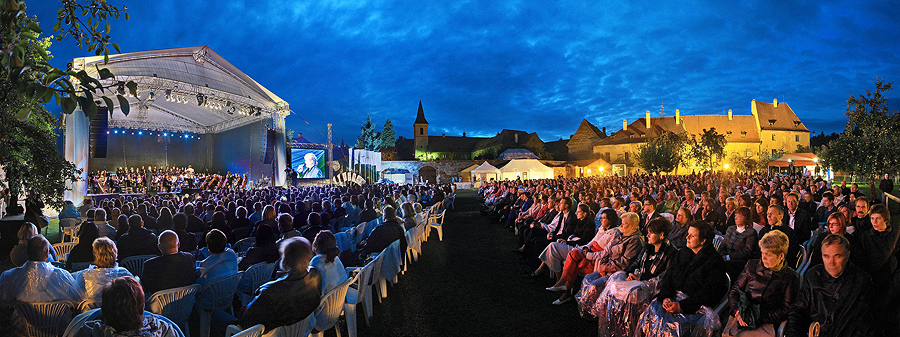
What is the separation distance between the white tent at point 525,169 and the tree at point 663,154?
10709mm

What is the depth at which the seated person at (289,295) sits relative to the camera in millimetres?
2598

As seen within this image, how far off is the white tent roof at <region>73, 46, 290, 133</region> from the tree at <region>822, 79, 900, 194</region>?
2121 centimetres

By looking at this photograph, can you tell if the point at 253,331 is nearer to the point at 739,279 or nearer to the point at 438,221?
the point at 739,279

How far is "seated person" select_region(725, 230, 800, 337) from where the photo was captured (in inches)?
105

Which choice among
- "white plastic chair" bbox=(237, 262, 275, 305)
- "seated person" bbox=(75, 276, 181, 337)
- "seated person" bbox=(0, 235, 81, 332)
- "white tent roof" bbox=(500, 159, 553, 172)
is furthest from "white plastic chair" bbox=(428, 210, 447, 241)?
"white tent roof" bbox=(500, 159, 553, 172)

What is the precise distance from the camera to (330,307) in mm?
3104

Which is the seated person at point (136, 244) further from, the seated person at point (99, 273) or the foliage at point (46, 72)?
the foliage at point (46, 72)

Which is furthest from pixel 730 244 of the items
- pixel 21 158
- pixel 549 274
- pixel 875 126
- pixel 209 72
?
pixel 209 72

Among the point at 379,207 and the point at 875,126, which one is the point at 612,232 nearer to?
the point at 379,207

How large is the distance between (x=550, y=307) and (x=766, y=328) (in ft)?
6.99

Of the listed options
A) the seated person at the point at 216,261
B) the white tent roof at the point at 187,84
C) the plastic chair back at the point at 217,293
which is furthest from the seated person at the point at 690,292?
the white tent roof at the point at 187,84

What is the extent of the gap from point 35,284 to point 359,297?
2.08 m

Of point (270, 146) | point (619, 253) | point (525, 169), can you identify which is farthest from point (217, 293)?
point (525, 169)

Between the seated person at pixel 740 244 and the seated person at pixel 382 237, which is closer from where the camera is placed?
the seated person at pixel 740 244
